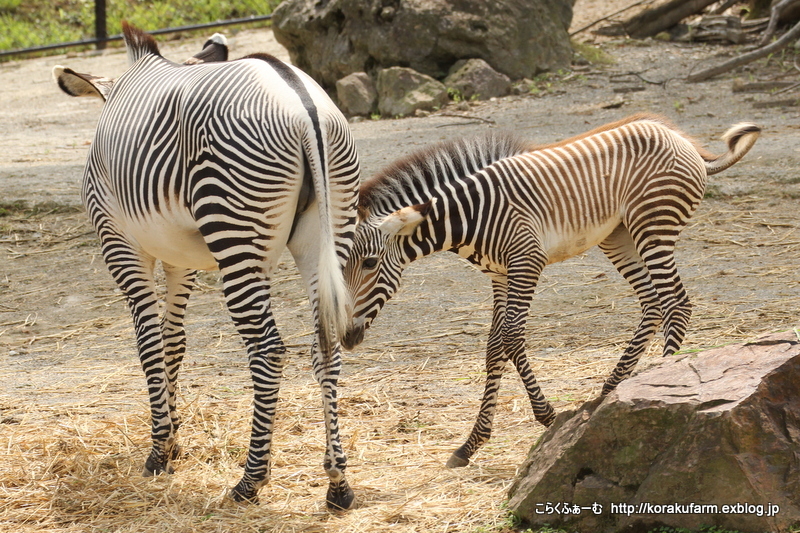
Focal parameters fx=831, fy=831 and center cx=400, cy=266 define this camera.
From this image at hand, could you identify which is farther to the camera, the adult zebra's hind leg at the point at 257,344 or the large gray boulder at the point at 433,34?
the large gray boulder at the point at 433,34

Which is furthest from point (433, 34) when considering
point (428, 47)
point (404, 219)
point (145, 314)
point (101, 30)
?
point (145, 314)

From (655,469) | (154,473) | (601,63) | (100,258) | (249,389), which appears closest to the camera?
(655,469)

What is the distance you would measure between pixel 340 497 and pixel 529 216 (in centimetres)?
209

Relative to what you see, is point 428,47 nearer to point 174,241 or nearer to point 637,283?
point 637,283

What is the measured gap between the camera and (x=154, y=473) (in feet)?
15.7

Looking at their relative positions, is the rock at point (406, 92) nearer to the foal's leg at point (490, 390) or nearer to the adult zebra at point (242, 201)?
the foal's leg at point (490, 390)

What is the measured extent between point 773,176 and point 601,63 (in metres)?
5.95

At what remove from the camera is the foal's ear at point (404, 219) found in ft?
15.9

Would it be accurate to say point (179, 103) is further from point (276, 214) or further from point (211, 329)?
point (211, 329)

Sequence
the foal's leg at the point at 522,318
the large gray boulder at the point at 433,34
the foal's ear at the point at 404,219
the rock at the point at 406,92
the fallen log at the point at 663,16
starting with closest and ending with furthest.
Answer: the foal's ear at the point at 404,219, the foal's leg at the point at 522,318, the rock at the point at 406,92, the large gray boulder at the point at 433,34, the fallen log at the point at 663,16

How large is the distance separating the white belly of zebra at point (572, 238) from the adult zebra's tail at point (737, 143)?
86 cm

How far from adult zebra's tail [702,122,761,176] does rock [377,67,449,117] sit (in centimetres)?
799

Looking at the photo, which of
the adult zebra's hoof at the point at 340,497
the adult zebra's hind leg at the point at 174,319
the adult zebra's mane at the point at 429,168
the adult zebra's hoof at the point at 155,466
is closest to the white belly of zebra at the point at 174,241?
the adult zebra's hind leg at the point at 174,319

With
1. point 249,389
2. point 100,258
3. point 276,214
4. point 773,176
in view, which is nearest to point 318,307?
point 276,214
